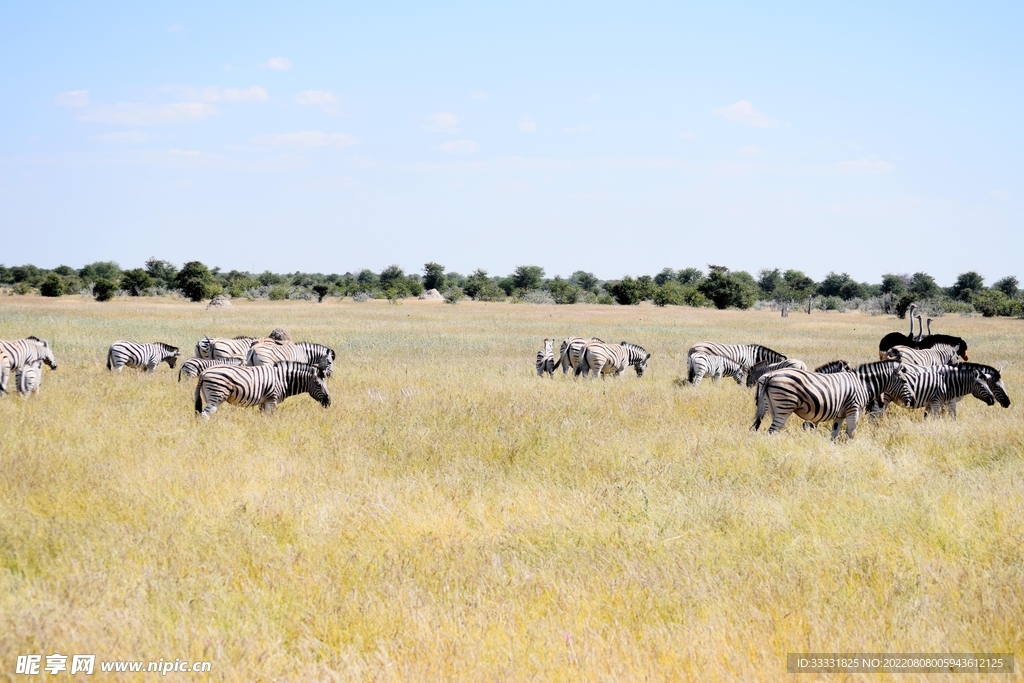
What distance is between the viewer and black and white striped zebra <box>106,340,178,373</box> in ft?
63.6

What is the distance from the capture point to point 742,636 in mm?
5230

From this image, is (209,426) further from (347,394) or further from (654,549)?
(654,549)

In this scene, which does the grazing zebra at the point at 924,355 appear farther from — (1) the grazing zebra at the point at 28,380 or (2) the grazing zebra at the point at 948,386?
(1) the grazing zebra at the point at 28,380

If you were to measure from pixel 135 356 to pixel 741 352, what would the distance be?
47.1 ft

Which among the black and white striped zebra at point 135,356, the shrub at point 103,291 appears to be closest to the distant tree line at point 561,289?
Answer: the shrub at point 103,291

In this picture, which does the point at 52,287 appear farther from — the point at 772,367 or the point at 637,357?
the point at 772,367

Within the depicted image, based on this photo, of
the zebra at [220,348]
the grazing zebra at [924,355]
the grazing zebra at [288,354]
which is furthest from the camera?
the zebra at [220,348]

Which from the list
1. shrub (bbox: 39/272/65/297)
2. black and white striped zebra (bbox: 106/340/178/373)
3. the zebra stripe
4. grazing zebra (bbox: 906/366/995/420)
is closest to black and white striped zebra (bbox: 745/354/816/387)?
grazing zebra (bbox: 906/366/995/420)

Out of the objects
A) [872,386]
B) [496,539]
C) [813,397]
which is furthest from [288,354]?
[496,539]

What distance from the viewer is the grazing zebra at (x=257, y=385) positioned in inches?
498

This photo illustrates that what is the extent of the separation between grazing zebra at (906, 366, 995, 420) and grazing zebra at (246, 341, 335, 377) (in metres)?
11.1

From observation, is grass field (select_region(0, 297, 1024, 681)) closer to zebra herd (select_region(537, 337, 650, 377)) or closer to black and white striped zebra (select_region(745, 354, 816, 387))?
black and white striped zebra (select_region(745, 354, 816, 387))

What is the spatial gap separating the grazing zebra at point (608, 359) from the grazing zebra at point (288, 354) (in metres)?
6.06

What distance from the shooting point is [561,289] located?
267 feet
